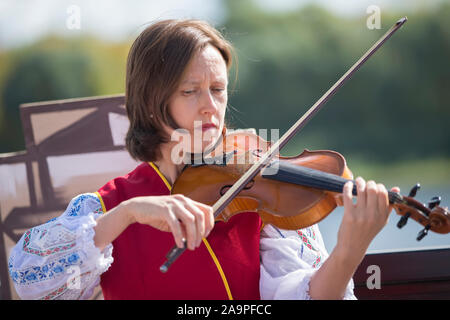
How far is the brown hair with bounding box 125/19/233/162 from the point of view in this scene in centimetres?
104

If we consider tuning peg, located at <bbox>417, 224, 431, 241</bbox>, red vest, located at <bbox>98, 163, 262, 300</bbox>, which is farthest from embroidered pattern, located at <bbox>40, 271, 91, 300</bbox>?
tuning peg, located at <bbox>417, 224, 431, 241</bbox>

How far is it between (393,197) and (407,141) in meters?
8.70

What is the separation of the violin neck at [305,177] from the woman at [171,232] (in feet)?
0.18

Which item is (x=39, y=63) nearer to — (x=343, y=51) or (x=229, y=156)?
(x=343, y=51)

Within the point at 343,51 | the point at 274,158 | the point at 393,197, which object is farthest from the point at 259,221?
the point at 343,51

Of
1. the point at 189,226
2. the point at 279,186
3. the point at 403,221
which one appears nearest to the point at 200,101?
the point at 279,186

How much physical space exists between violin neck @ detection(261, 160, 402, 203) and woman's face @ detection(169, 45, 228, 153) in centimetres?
14

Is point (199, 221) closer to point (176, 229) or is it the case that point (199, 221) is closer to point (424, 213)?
point (176, 229)

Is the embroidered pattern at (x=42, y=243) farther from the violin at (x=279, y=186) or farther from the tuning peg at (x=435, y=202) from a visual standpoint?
the tuning peg at (x=435, y=202)

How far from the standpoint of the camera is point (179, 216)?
780 mm

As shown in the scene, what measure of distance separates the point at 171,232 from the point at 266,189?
8.2 inches

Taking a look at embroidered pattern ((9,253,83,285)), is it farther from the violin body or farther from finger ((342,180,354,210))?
finger ((342,180,354,210))

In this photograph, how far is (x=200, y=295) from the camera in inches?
38.9
